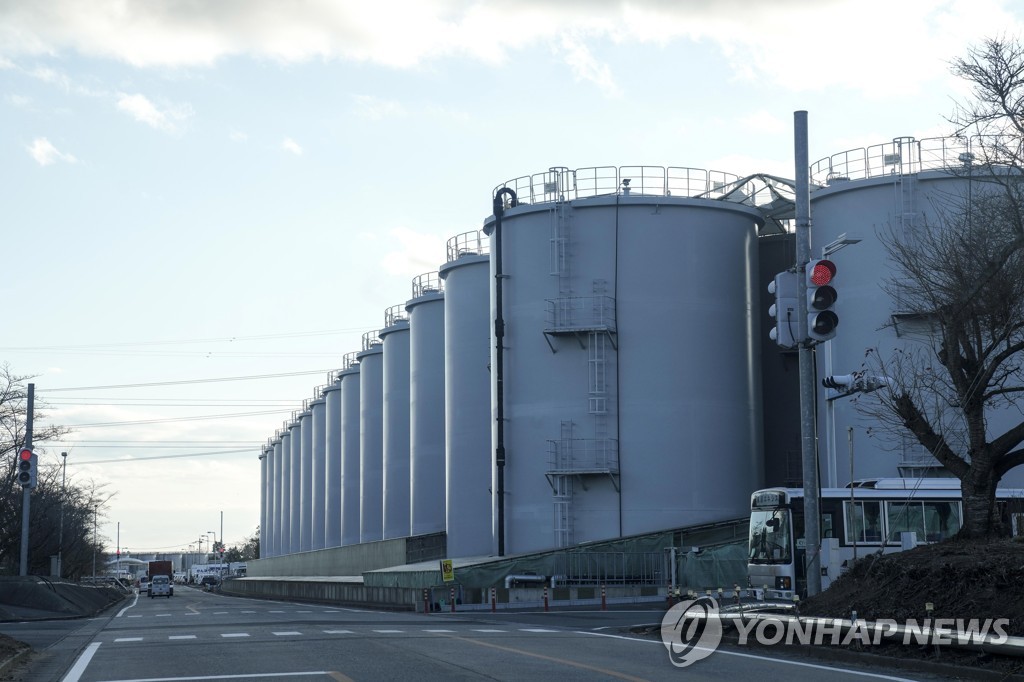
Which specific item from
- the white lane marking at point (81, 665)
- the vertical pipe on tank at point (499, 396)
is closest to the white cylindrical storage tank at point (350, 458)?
the vertical pipe on tank at point (499, 396)

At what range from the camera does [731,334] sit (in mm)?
43969

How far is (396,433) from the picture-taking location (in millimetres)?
66688

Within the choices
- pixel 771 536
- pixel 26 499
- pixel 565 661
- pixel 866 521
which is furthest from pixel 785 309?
pixel 26 499

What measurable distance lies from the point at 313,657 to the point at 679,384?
2744 cm

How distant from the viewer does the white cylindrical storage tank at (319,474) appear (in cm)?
9156

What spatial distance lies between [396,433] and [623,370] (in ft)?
87.7

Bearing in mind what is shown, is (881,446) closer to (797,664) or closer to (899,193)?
(899,193)

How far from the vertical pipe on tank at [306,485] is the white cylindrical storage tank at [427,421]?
123 ft

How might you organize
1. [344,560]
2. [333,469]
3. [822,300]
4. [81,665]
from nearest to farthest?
[81,665] < [822,300] < [344,560] < [333,469]

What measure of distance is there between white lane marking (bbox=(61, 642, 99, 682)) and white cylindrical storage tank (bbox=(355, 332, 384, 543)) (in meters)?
50.1

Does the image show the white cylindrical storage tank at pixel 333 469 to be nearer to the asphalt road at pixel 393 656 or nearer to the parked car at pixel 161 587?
the parked car at pixel 161 587

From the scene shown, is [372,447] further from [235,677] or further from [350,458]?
[235,677]

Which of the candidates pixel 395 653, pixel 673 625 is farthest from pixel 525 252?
pixel 395 653

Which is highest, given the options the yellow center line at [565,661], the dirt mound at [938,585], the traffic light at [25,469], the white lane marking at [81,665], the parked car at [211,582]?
the traffic light at [25,469]
